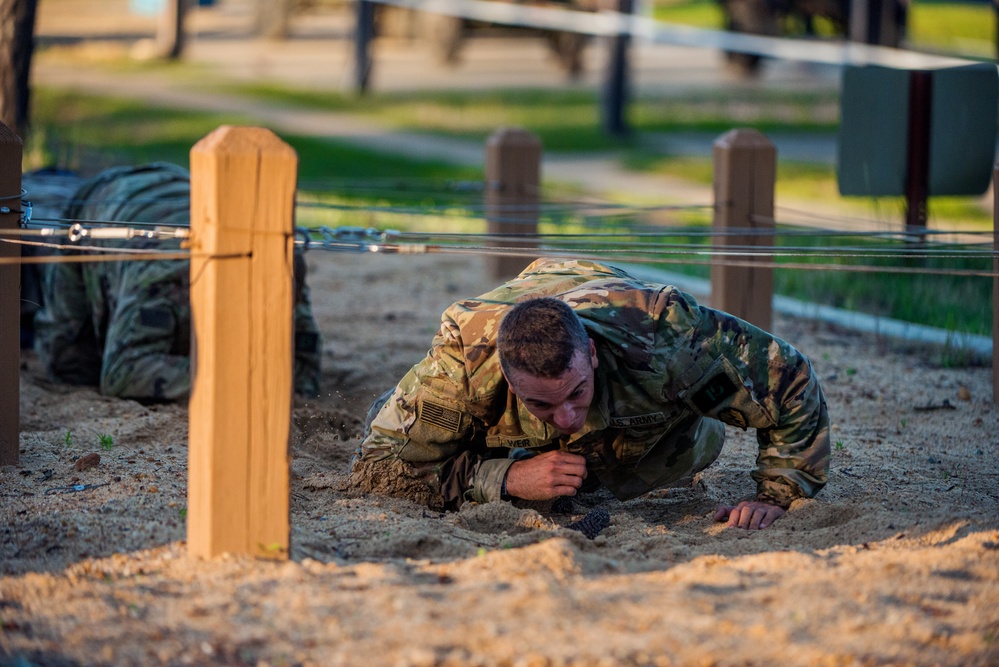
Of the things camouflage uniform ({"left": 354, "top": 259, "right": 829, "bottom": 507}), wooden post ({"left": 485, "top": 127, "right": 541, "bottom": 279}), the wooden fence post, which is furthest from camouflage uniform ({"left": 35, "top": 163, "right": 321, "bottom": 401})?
the wooden fence post

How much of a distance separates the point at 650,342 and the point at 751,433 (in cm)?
168

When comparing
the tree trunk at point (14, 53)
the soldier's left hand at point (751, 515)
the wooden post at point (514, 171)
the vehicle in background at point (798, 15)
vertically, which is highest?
the vehicle in background at point (798, 15)

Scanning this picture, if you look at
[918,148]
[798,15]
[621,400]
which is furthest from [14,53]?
[798,15]

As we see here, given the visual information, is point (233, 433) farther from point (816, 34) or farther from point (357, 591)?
point (816, 34)

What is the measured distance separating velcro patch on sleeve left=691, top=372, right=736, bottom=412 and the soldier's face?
389 mm

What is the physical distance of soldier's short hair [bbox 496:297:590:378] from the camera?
3146 millimetres

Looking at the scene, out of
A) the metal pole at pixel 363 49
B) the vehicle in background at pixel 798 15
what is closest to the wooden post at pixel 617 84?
the metal pole at pixel 363 49

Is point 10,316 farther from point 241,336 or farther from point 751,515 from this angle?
point 751,515

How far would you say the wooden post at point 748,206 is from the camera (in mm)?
6094

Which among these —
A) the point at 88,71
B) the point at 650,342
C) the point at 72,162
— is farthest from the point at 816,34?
the point at 650,342

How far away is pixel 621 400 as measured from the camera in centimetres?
360

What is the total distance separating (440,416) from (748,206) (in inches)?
118

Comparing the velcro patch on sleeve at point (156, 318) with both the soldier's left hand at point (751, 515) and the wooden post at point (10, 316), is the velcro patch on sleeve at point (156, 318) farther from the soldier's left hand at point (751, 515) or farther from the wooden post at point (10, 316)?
the soldier's left hand at point (751, 515)

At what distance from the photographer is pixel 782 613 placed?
2.66 m
